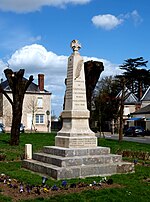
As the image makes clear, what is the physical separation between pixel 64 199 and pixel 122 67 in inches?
2777

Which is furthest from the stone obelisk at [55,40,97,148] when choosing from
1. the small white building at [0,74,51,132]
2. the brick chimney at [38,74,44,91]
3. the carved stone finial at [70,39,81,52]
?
the brick chimney at [38,74,44,91]

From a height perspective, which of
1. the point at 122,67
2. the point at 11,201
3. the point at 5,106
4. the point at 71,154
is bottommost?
the point at 11,201

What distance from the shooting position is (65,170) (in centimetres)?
992

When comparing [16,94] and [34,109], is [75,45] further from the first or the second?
[34,109]

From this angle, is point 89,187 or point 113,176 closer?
point 89,187

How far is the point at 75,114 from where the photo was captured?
38.8 ft

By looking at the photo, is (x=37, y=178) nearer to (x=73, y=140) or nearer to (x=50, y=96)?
(x=73, y=140)

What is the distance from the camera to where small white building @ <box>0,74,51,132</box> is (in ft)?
180

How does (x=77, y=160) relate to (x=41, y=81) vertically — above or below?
below

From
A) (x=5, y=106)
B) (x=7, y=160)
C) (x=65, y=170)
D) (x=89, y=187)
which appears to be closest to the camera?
(x=89, y=187)

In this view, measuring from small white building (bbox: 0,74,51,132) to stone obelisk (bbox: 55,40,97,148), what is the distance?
139ft

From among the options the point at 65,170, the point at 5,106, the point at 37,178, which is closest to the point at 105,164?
the point at 65,170

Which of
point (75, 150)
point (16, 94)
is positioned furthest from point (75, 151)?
point (16, 94)

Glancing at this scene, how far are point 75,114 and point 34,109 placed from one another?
44765 mm
